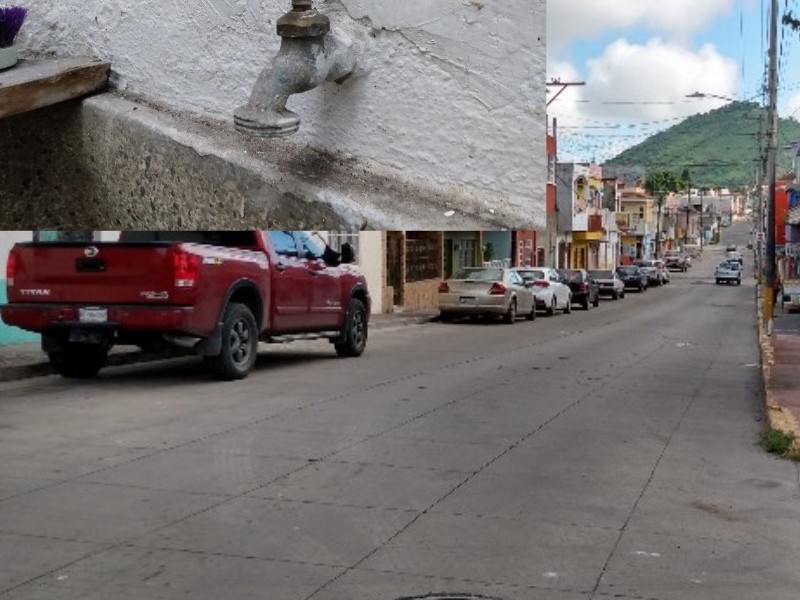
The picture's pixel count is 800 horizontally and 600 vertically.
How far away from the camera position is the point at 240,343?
34.8 feet

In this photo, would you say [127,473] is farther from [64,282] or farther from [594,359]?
[594,359]

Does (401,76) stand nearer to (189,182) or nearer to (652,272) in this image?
(189,182)

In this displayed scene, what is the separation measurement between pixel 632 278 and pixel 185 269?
154 feet

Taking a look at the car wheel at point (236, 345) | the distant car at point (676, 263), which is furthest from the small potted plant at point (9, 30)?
the distant car at point (676, 263)

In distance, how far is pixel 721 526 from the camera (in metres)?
5.47

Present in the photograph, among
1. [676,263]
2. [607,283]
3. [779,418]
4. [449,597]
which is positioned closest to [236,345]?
[779,418]

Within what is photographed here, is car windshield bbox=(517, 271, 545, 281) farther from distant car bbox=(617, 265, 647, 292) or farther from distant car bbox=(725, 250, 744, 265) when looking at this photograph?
distant car bbox=(725, 250, 744, 265)

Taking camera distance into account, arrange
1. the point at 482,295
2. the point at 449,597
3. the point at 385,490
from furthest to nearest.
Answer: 1. the point at 482,295
2. the point at 385,490
3. the point at 449,597

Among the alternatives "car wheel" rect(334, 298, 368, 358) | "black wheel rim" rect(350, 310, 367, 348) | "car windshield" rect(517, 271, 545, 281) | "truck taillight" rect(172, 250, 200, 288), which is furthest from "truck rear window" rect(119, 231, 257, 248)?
"car windshield" rect(517, 271, 545, 281)

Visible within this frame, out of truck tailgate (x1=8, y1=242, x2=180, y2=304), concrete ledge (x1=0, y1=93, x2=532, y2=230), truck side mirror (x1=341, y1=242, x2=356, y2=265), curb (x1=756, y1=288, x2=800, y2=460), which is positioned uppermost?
concrete ledge (x1=0, y1=93, x2=532, y2=230)

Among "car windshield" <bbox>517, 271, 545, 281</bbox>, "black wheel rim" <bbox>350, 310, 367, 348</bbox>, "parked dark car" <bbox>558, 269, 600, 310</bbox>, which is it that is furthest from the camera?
"parked dark car" <bbox>558, 269, 600, 310</bbox>

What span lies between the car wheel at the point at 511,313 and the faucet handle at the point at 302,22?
2306 cm

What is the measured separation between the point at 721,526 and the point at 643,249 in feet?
301

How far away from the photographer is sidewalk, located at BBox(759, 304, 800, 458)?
867 cm
